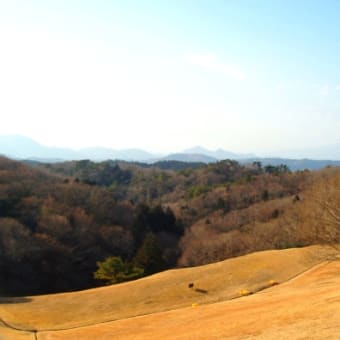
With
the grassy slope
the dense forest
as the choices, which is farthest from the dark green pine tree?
the grassy slope

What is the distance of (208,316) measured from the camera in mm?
23531

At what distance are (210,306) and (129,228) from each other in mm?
57330

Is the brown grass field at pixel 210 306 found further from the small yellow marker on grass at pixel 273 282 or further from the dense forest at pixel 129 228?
the dense forest at pixel 129 228

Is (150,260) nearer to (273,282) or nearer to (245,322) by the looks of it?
(273,282)

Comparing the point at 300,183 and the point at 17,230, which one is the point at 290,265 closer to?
the point at 17,230

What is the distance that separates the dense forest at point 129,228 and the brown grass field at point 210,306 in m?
3.62

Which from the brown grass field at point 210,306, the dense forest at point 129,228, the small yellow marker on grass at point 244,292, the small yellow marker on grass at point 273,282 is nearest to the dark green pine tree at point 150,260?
the dense forest at point 129,228

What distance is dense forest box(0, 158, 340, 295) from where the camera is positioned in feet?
165

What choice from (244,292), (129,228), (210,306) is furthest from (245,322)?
(129,228)

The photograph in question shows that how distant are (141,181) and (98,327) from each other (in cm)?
13927

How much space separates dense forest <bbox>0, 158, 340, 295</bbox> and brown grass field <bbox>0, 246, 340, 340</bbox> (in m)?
3.62

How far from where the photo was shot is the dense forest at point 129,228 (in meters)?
50.2

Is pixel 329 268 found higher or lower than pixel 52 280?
higher

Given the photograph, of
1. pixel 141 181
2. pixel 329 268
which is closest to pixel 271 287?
pixel 329 268
